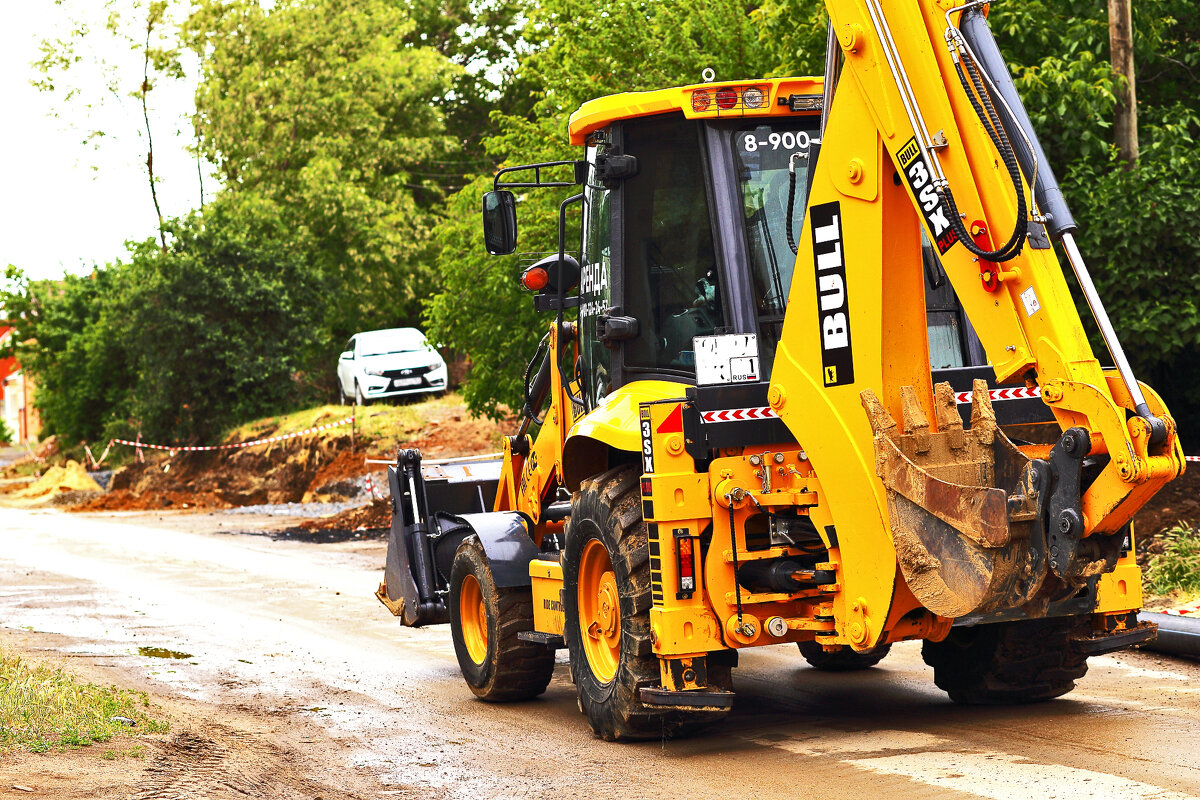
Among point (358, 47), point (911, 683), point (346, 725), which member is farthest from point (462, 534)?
point (358, 47)

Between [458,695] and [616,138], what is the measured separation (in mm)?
3753

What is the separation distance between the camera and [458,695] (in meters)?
9.24

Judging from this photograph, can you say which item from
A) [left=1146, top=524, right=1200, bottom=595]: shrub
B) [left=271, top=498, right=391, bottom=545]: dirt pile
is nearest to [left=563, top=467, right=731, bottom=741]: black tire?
[left=1146, top=524, right=1200, bottom=595]: shrub

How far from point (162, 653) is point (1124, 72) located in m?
10.2

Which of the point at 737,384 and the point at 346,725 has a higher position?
the point at 737,384

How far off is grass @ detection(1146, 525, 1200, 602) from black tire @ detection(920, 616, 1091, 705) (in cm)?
377

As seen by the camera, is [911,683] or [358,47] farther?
[358,47]

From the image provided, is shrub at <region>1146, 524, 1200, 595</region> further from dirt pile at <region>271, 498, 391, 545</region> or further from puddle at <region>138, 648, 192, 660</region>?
dirt pile at <region>271, 498, 391, 545</region>

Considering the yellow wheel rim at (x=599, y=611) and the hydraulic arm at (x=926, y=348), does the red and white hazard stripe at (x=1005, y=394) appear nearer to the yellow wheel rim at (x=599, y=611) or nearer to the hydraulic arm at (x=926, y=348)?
the hydraulic arm at (x=926, y=348)

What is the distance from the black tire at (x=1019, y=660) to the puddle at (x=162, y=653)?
6.11 m

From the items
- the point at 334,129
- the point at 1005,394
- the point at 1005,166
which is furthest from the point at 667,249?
the point at 334,129

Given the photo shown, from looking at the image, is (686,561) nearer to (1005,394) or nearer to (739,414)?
(739,414)

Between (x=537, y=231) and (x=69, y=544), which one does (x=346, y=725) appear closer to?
(x=537, y=231)

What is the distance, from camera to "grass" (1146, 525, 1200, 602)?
11.2 meters
